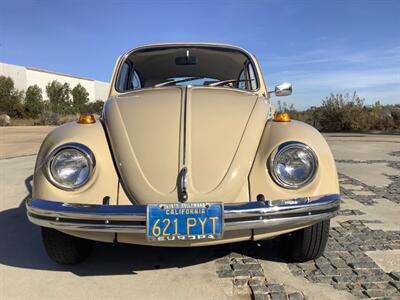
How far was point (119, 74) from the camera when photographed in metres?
3.98

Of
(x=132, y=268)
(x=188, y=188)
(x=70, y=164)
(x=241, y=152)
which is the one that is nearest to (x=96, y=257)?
(x=132, y=268)

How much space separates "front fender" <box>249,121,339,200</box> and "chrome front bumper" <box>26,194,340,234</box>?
84mm

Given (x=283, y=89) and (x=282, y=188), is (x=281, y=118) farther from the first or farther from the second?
(x=283, y=89)

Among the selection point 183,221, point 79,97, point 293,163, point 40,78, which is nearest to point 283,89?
point 293,163

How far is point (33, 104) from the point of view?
129 feet

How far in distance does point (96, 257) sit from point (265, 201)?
1587mm

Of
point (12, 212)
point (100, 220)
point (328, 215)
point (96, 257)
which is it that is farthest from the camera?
point (12, 212)

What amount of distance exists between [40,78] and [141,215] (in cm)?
5310

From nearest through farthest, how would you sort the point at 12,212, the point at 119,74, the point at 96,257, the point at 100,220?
1. the point at 100,220
2. the point at 96,257
3. the point at 119,74
4. the point at 12,212

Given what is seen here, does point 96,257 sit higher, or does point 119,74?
point 119,74

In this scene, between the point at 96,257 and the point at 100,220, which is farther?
the point at 96,257

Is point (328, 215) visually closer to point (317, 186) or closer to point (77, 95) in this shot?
point (317, 186)

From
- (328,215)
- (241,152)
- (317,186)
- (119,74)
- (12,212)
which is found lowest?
(12,212)

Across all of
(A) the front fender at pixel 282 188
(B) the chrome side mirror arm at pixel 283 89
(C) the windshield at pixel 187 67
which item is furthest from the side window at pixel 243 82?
(A) the front fender at pixel 282 188
